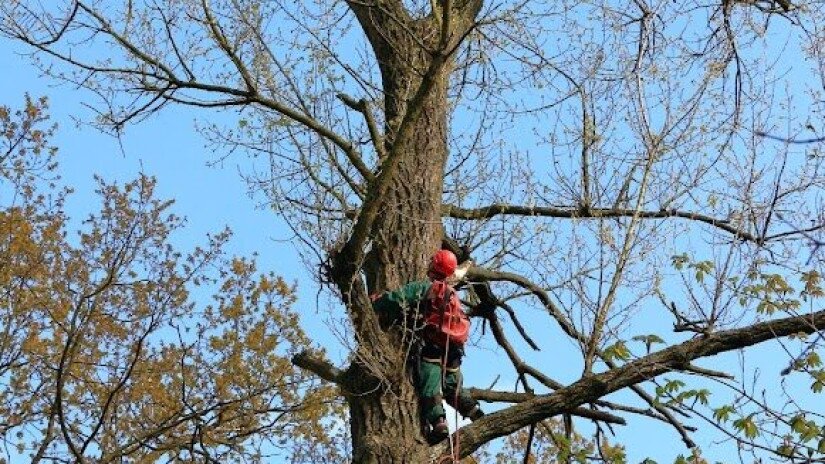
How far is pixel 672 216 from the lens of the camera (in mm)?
7000

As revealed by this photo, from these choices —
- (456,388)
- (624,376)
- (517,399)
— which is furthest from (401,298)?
(624,376)

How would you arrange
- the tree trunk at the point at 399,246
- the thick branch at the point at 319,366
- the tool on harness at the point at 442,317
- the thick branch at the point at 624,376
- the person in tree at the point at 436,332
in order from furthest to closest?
the thick branch at the point at 319,366, the tool on harness at the point at 442,317, the person in tree at the point at 436,332, the tree trunk at the point at 399,246, the thick branch at the point at 624,376

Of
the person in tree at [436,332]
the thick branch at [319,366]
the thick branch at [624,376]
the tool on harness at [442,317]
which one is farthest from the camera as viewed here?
the thick branch at [319,366]

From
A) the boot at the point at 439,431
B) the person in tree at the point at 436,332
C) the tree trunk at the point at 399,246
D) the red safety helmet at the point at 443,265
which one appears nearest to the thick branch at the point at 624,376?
the boot at the point at 439,431

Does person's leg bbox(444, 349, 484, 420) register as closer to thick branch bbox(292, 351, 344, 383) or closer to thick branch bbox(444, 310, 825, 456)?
thick branch bbox(444, 310, 825, 456)

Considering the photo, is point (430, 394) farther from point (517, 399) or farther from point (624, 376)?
point (624, 376)

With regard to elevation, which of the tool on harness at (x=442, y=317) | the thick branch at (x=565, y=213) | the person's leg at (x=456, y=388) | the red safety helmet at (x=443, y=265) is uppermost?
the thick branch at (x=565, y=213)

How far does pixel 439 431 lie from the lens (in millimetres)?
5391

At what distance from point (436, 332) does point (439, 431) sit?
0.55m

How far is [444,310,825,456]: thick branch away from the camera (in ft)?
16.4

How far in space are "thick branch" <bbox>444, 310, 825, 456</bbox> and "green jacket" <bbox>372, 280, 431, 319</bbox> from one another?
720 mm

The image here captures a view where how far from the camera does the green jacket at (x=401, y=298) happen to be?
217 inches

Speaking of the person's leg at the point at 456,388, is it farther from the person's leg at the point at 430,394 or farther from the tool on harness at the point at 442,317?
the person's leg at the point at 430,394

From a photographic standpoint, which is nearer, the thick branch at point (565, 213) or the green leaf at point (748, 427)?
the green leaf at point (748, 427)
